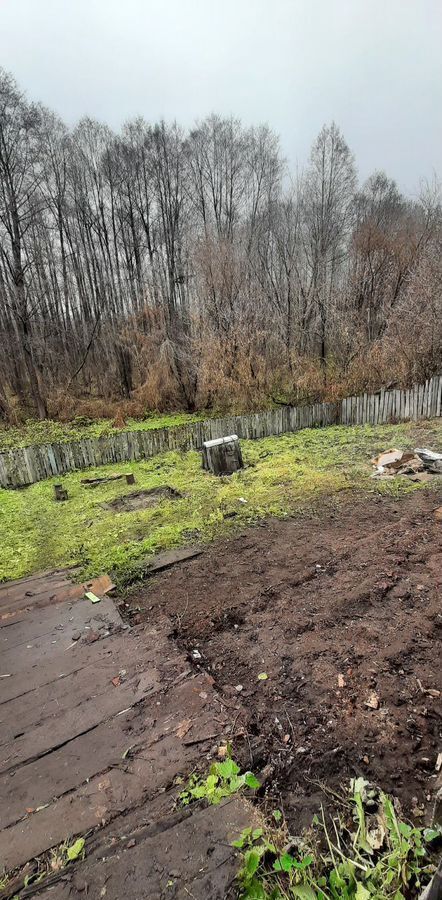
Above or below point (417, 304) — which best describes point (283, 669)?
below

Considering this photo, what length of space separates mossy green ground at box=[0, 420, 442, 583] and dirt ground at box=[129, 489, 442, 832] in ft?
2.72

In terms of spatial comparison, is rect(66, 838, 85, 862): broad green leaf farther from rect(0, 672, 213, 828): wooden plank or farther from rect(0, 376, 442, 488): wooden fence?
rect(0, 376, 442, 488): wooden fence

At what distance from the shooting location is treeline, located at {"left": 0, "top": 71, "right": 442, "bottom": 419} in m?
14.1

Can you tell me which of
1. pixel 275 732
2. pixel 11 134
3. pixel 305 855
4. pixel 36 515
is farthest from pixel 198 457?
pixel 11 134

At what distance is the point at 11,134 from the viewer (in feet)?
44.0

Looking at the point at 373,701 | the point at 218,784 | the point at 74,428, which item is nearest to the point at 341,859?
the point at 218,784

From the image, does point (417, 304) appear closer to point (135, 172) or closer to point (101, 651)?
point (101, 651)

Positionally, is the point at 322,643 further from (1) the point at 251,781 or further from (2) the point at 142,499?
(2) the point at 142,499

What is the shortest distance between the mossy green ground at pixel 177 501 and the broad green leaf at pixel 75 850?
2.66 metres

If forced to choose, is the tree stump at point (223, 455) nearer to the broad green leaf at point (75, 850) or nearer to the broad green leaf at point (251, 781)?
the broad green leaf at point (251, 781)

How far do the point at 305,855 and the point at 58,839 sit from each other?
114 centimetres

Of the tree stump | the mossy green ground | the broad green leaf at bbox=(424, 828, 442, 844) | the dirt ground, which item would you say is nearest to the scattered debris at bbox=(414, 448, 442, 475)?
the mossy green ground

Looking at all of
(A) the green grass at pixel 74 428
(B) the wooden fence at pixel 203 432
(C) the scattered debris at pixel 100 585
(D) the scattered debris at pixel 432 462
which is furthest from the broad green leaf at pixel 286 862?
(A) the green grass at pixel 74 428

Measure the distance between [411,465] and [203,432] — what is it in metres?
5.45
